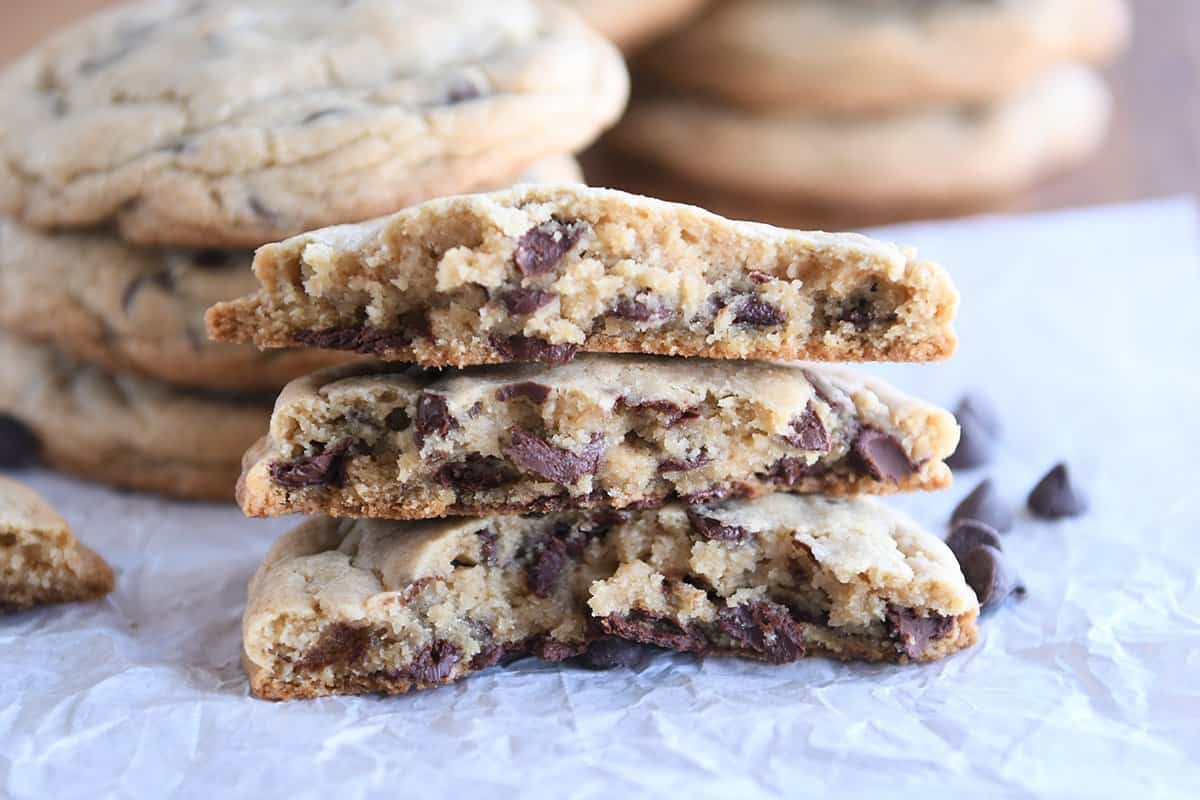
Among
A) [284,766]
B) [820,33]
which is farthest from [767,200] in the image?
[284,766]

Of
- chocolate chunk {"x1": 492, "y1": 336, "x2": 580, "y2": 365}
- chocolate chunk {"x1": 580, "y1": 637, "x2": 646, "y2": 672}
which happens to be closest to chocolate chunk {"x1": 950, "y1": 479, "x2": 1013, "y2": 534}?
chocolate chunk {"x1": 580, "y1": 637, "x2": 646, "y2": 672}

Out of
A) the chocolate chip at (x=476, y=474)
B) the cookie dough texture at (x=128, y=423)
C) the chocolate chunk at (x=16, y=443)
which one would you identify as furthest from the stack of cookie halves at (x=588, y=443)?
the chocolate chunk at (x=16, y=443)

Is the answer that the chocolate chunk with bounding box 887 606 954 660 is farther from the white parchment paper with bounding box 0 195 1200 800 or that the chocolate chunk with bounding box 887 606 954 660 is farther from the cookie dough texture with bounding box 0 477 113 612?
the cookie dough texture with bounding box 0 477 113 612

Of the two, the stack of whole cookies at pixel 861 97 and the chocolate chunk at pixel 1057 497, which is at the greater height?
the stack of whole cookies at pixel 861 97

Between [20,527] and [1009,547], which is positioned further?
[1009,547]

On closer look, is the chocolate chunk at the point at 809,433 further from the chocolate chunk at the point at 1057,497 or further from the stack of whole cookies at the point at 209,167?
the stack of whole cookies at the point at 209,167

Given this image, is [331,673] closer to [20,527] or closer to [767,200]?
[20,527]

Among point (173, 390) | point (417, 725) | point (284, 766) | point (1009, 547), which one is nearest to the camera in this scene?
point (284, 766)
